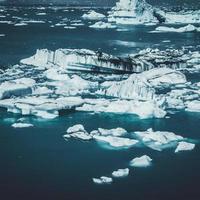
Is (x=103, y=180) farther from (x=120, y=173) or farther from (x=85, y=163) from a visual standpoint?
(x=85, y=163)

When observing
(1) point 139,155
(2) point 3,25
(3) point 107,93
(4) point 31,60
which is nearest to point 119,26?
(2) point 3,25

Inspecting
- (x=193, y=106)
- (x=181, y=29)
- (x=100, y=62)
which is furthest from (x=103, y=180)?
(x=181, y=29)

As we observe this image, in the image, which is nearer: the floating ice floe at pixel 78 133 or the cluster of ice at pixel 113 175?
the cluster of ice at pixel 113 175

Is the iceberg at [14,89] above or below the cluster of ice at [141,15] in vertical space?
above

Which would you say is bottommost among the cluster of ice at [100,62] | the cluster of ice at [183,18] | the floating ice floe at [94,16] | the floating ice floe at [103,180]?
the floating ice floe at [94,16]

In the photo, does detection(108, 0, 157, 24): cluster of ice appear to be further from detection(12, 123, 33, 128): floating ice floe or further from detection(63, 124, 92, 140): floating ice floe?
detection(63, 124, 92, 140): floating ice floe

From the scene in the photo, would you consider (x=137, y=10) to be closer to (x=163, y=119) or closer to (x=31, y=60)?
(x=31, y=60)

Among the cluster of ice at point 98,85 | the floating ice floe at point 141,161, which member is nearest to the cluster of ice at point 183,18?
the cluster of ice at point 98,85

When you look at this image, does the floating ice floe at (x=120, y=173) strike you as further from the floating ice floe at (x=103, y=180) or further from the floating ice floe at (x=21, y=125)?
the floating ice floe at (x=21, y=125)
